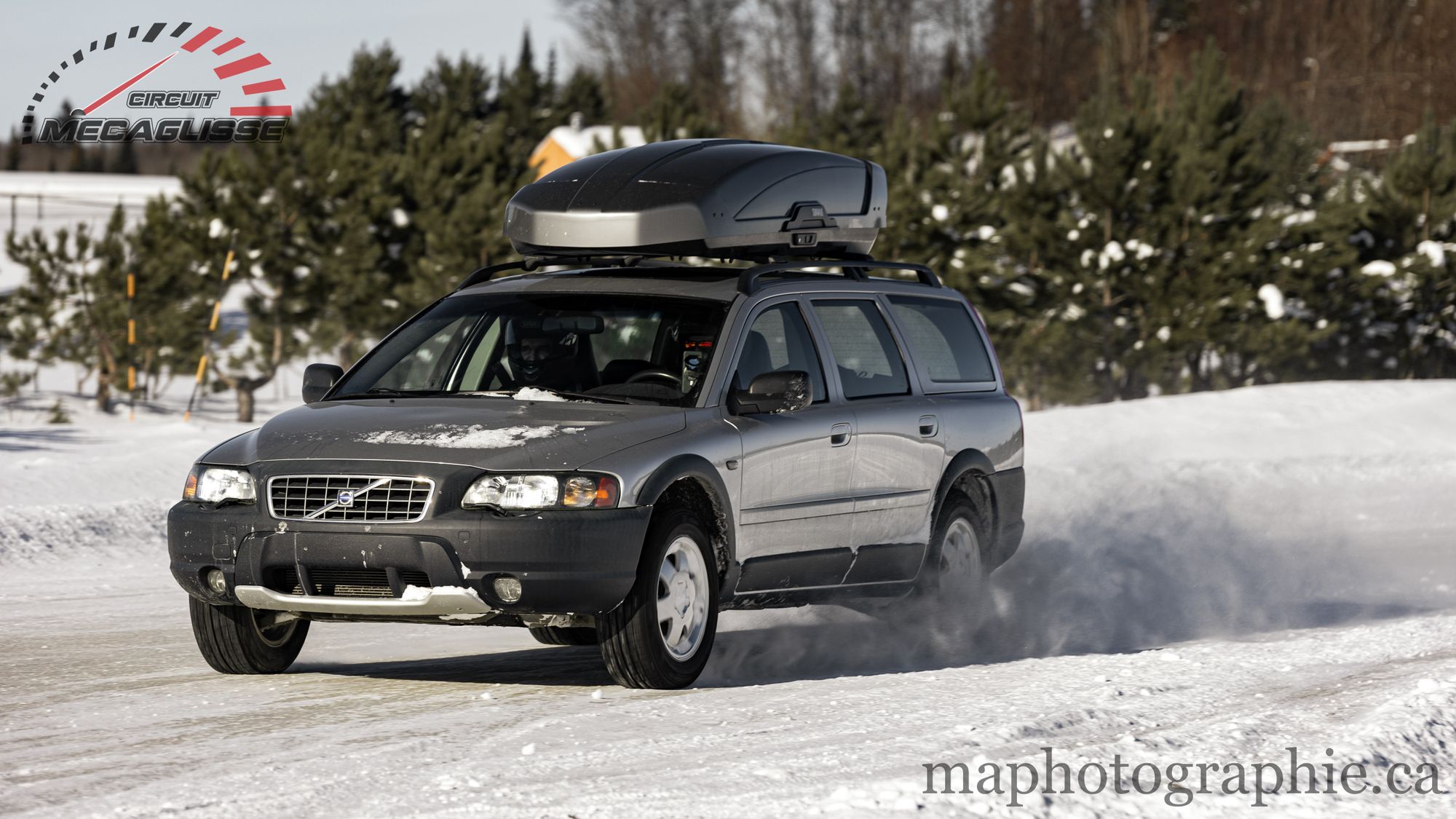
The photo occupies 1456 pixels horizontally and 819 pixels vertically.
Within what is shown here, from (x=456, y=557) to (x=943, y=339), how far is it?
12.5ft

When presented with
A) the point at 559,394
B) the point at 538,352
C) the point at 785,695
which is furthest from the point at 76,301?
the point at 785,695

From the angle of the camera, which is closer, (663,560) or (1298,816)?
(1298,816)

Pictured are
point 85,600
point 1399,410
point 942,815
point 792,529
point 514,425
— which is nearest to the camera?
point 942,815

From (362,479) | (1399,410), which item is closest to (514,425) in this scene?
(362,479)

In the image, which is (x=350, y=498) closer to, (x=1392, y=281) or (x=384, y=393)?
(x=384, y=393)

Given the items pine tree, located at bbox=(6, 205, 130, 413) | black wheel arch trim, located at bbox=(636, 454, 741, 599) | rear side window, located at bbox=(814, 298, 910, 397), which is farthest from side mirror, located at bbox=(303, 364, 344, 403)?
pine tree, located at bbox=(6, 205, 130, 413)

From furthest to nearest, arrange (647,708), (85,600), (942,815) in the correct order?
(85,600) → (647,708) → (942,815)

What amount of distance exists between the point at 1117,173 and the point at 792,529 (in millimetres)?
21397

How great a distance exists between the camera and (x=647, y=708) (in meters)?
6.37

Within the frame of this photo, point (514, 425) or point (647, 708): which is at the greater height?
point (514, 425)

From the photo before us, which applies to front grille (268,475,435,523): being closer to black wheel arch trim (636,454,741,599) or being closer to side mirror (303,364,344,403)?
black wheel arch trim (636,454,741,599)

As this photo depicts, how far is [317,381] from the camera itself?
319 inches

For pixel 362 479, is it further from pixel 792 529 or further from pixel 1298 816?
pixel 1298 816

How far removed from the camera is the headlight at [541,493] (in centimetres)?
652
